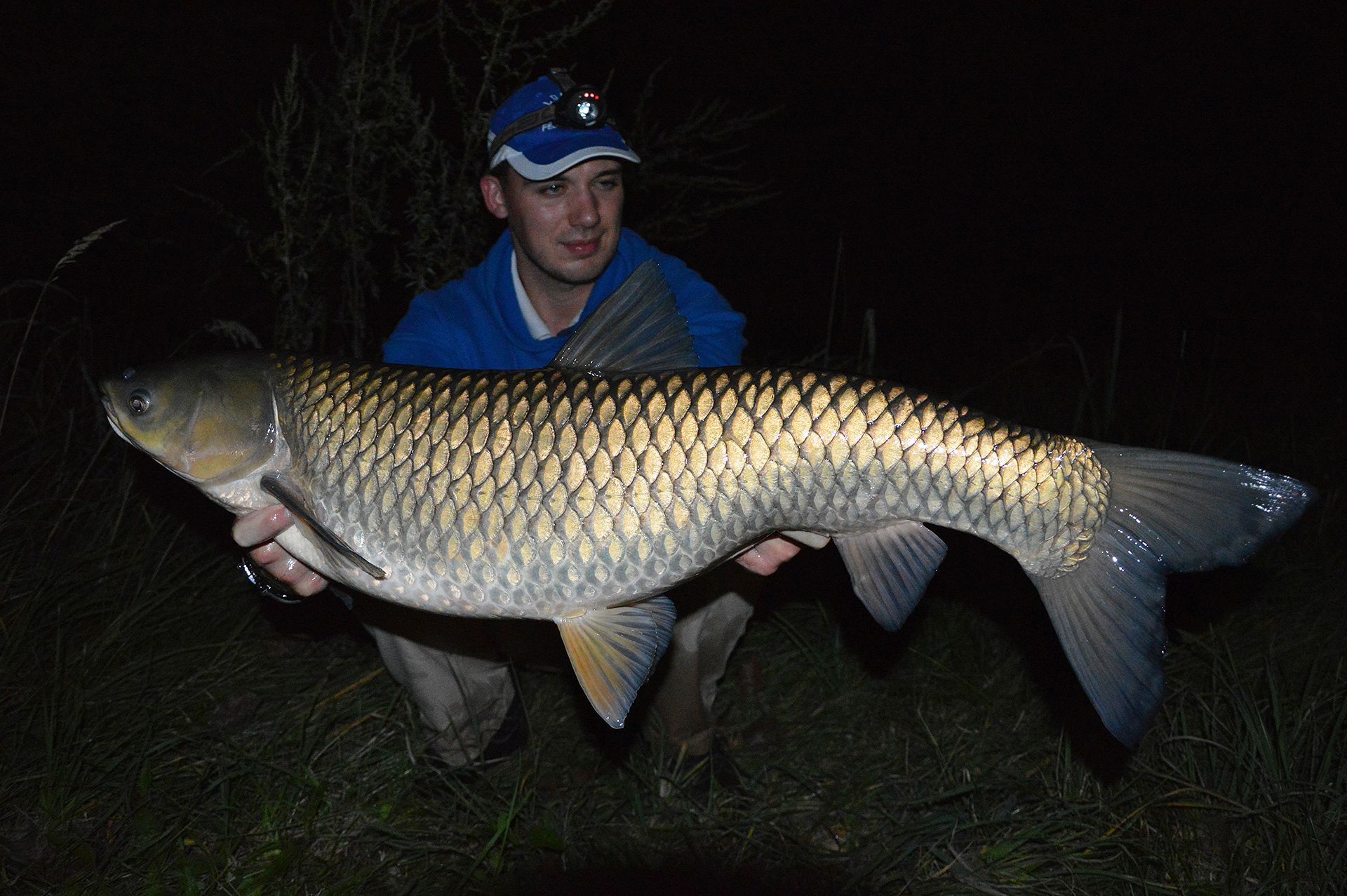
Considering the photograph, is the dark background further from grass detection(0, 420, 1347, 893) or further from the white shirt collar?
grass detection(0, 420, 1347, 893)

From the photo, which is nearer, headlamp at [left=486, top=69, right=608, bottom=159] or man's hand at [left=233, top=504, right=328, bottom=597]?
man's hand at [left=233, top=504, right=328, bottom=597]

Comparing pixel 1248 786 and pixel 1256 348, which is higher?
pixel 1248 786

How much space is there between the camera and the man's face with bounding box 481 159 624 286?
7.42ft

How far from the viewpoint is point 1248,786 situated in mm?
1827

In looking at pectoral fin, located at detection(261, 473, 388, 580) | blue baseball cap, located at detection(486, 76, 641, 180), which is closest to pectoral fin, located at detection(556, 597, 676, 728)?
pectoral fin, located at detection(261, 473, 388, 580)

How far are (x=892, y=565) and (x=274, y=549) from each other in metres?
1.09

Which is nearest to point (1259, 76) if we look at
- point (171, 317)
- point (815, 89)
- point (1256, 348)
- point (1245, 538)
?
point (815, 89)

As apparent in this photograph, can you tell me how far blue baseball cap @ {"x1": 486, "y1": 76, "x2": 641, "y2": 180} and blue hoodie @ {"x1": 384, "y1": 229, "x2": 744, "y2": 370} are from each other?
0.21 meters

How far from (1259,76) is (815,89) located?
504 cm

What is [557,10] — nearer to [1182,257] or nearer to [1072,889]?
[1072,889]

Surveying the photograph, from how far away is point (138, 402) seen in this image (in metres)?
1.71

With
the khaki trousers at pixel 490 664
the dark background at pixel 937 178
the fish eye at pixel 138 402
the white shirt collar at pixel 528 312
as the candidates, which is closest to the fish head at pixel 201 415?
the fish eye at pixel 138 402

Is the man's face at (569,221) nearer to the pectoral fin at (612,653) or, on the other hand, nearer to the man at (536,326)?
the man at (536,326)

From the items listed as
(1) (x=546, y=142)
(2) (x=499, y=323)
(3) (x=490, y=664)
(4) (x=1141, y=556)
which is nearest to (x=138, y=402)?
(2) (x=499, y=323)
